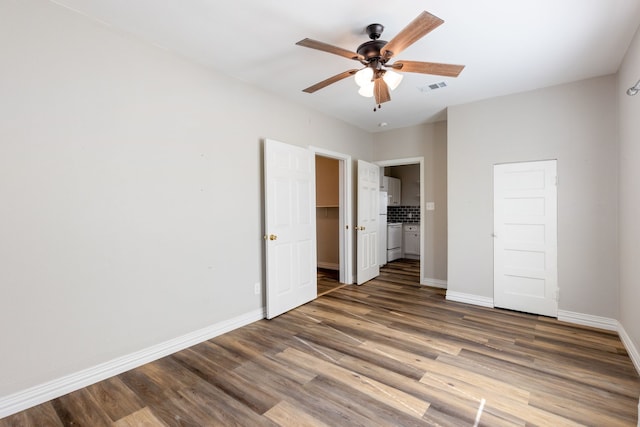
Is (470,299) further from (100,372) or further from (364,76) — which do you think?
(100,372)

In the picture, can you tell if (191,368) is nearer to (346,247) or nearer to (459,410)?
(459,410)

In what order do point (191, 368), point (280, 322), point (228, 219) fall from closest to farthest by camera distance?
point (191, 368), point (228, 219), point (280, 322)

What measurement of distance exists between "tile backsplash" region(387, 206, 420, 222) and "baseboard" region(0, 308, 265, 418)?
5.49 m

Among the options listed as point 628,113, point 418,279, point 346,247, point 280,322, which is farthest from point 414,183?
point 280,322

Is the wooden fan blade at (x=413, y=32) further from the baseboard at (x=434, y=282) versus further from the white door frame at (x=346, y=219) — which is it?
the baseboard at (x=434, y=282)

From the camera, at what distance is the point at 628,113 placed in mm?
2605

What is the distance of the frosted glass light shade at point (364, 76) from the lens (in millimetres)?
2320

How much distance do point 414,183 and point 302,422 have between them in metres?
6.63

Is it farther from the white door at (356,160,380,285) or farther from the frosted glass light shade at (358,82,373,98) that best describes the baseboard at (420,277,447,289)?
the frosted glass light shade at (358,82,373,98)

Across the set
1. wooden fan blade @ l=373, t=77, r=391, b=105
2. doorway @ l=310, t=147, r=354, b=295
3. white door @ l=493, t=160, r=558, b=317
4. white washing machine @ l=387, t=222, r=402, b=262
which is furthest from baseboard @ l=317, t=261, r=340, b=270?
wooden fan blade @ l=373, t=77, r=391, b=105

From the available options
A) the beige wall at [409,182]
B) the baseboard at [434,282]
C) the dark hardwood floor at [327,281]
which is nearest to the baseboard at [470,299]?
the baseboard at [434,282]

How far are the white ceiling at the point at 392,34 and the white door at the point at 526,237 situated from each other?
3.53 ft

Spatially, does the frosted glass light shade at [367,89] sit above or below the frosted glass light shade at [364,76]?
below

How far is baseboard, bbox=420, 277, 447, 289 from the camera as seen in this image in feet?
15.4
